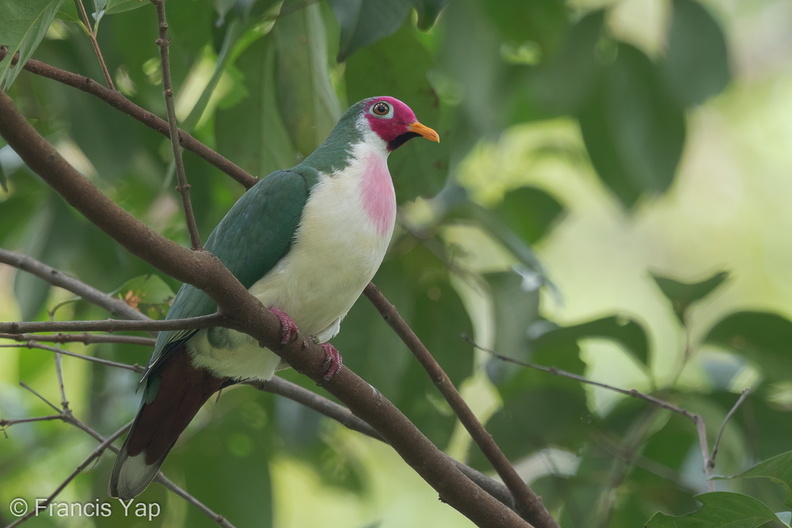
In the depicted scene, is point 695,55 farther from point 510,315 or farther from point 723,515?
point 723,515

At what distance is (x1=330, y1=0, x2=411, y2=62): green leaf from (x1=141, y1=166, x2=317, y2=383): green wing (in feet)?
1.16

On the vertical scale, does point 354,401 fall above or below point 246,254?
below

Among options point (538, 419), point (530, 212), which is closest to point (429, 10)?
point (538, 419)

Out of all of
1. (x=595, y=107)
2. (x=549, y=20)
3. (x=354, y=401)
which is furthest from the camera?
(x=595, y=107)

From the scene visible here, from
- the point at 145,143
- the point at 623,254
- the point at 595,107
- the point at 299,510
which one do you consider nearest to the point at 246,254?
the point at 145,143

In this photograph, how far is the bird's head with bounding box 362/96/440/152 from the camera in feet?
8.32

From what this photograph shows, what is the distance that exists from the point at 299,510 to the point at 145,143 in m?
3.74

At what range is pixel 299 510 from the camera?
20.3 ft

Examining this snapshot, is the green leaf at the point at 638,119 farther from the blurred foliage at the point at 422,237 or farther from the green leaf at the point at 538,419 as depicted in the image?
the green leaf at the point at 538,419

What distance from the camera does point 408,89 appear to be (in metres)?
2.57

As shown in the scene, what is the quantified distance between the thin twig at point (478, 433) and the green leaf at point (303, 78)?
0.59 m

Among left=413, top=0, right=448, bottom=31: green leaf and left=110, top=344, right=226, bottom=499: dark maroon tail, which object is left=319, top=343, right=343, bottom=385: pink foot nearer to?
left=110, top=344, right=226, bottom=499: dark maroon tail

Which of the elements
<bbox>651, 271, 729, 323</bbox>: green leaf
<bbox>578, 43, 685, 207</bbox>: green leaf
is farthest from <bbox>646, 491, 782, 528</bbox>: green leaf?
<bbox>578, 43, 685, 207</bbox>: green leaf

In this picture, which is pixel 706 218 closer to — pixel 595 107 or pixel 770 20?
pixel 770 20
